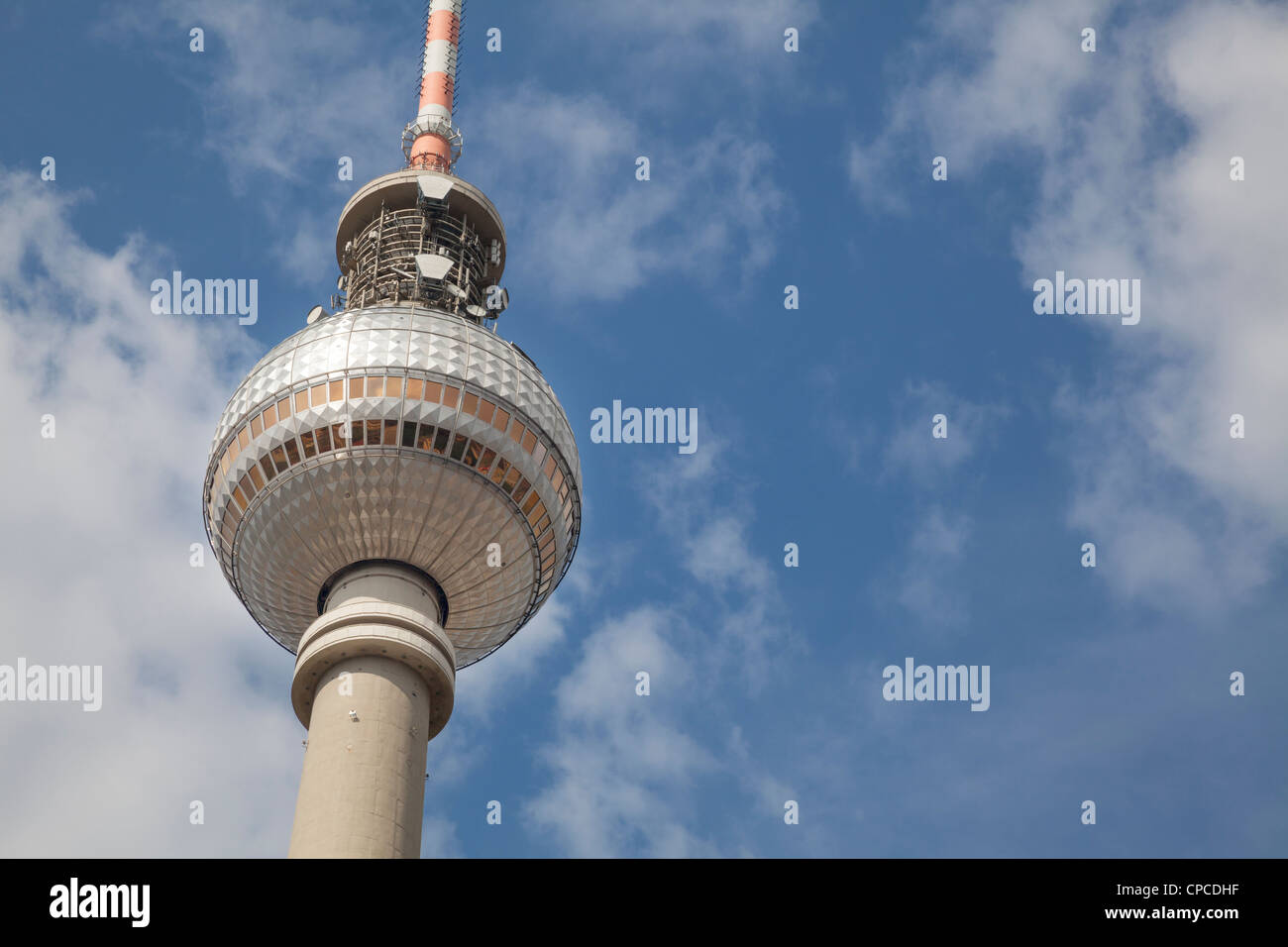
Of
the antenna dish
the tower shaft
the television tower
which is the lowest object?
the tower shaft

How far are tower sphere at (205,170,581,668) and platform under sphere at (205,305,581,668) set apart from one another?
8 centimetres

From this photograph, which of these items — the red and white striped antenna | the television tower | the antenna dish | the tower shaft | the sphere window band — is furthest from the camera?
the red and white striped antenna

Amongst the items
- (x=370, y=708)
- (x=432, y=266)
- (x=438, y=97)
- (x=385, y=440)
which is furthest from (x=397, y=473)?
(x=438, y=97)

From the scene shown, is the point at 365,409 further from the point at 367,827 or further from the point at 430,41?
the point at 430,41

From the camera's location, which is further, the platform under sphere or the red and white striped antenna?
the red and white striped antenna

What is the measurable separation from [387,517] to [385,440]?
3563mm

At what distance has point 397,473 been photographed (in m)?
62.8

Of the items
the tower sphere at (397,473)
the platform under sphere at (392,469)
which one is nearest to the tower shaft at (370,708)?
the tower sphere at (397,473)

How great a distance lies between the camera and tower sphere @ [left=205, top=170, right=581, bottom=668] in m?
63.3

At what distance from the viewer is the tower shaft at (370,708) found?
183ft

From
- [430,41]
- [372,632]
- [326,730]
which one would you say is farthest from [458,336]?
[430,41]

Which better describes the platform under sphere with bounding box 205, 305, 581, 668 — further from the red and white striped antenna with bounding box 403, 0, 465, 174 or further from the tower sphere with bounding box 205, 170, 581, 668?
the red and white striped antenna with bounding box 403, 0, 465, 174

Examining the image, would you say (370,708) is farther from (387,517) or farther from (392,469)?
(392,469)

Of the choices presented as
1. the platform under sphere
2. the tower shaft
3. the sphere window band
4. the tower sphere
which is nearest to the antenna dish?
the tower sphere
